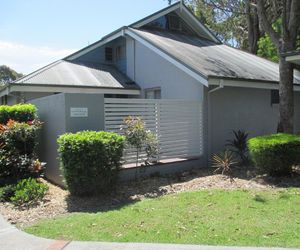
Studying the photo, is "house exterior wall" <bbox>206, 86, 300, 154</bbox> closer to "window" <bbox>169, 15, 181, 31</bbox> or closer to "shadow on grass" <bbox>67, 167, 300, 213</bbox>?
"shadow on grass" <bbox>67, 167, 300, 213</bbox>

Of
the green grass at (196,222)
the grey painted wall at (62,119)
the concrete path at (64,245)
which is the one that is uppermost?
the grey painted wall at (62,119)

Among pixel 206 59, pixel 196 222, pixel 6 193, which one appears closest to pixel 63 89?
pixel 206 59

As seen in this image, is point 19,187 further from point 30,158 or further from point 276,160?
point 276,160

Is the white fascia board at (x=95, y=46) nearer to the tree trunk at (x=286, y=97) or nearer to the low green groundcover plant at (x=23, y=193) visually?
the tree trunk at (x=286, y=97)

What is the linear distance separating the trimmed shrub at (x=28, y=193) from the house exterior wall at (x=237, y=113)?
5797 mm

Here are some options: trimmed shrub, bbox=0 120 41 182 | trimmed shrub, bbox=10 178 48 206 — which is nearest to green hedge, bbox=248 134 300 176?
trimmed shrub, bbox=10 178 48 206

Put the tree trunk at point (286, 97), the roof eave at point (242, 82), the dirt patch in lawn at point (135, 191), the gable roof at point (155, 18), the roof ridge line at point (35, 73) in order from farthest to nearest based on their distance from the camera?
the gable roof at point (155, 18), the roof ridge line at point (35, 73), the tree trunk at point (286, 97), the roof eave at point (242, 82), the dirt patch in lawn at point (135, 191)

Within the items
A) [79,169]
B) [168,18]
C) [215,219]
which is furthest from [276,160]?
[168,18]

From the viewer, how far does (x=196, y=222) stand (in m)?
6.32

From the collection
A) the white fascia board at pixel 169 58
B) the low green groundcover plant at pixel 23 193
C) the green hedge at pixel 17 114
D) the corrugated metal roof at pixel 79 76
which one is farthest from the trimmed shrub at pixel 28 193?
the corrugated metal roof at pixel 79 76

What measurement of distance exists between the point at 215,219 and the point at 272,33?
776 centimetres

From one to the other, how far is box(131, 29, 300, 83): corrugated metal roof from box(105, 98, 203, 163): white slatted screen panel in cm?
135

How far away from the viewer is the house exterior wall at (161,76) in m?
12.5

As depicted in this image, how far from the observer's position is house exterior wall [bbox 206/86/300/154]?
40.4 feet
